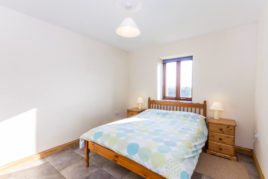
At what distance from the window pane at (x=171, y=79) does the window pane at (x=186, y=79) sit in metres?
0.22

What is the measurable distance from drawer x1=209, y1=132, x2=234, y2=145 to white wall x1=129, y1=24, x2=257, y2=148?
46 cm

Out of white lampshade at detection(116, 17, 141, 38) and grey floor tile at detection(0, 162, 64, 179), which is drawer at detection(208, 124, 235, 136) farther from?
grey floor tile at detection(0, 162, 64, 179)

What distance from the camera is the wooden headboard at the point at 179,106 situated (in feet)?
9.82

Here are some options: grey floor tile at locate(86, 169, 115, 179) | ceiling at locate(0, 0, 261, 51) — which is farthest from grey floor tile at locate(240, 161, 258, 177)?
ceiling at locate(0, 0, 261, 51)

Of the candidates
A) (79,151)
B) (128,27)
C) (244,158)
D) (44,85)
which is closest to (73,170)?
(79,151)

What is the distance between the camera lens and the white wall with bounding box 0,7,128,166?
2086 mm

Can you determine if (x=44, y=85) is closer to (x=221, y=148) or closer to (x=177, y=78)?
(x=177, y=78)

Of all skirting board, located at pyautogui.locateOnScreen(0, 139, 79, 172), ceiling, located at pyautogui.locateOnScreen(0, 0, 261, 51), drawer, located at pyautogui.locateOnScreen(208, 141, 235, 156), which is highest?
ceiling, located at pyautogui.locateOnScreen(0, 0, 261, 51)

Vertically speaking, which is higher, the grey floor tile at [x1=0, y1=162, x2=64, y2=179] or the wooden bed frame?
the wooden bed frame

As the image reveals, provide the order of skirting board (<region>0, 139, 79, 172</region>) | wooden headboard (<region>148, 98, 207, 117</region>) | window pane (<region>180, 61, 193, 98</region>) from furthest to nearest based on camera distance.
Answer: window pane (<region>180, 61, 193, 98</region>) < wooden headboard (<region>148, 98, 207, 117</region>) < skirting board (<region>0, 139, 79, 172</region>)

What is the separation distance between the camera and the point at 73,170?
6.81 feet

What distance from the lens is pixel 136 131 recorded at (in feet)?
6.78

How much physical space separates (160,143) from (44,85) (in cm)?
234

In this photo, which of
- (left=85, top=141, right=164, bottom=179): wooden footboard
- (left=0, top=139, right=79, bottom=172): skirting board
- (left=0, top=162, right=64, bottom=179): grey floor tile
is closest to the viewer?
(left=85, top=141, right=164, bottom=179): wooden footboard
